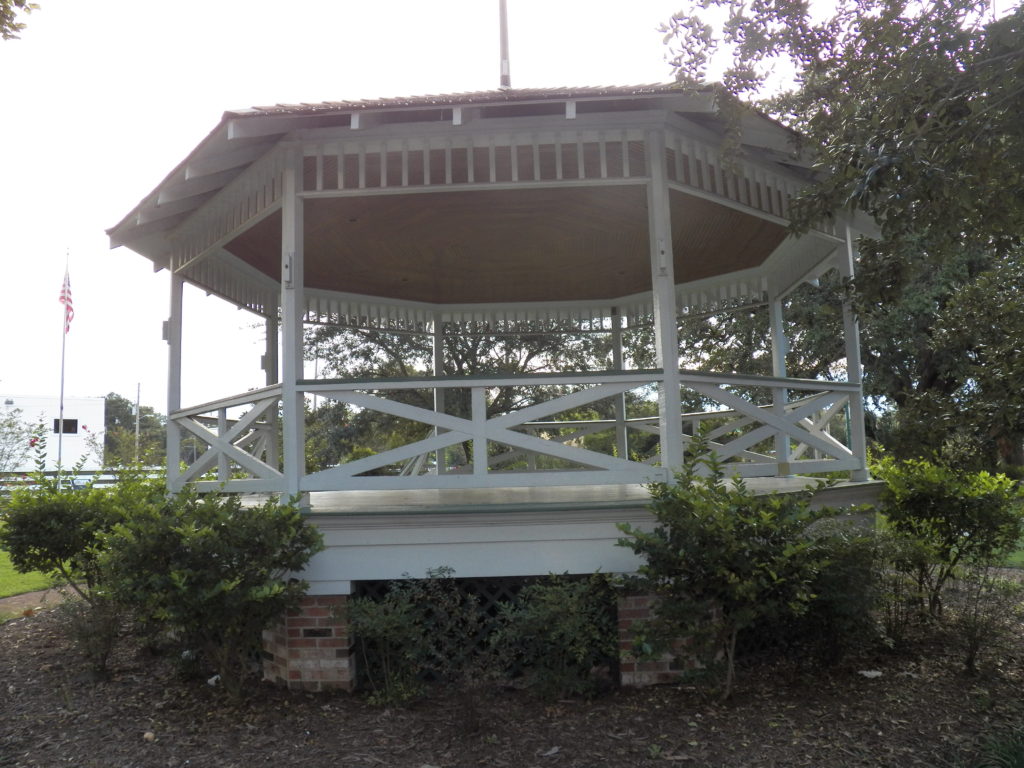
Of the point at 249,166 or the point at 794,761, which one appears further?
the point at 249,166

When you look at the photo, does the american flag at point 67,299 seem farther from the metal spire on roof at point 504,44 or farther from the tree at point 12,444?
the metal spire on roof at point 504,44

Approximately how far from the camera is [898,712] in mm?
4457

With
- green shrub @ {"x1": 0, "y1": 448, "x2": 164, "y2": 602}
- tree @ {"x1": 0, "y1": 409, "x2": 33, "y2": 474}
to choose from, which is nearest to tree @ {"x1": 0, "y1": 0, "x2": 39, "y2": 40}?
green shrub @ {"x1": 0, "y1": 448, "x2": 164, "y2": 602}

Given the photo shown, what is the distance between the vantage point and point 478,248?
788cm

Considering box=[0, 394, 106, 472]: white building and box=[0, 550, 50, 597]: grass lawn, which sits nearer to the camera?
box=[0, 550, 50, 597]: grass lawn

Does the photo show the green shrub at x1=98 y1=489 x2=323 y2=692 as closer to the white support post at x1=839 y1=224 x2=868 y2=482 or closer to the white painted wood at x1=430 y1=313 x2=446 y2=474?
the white support post at x1=839 y1=224 x2=868 y2=482

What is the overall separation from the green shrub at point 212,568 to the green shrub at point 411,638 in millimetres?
492

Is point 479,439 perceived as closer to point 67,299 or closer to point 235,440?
point 235,440

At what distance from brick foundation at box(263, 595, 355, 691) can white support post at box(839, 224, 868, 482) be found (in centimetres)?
434

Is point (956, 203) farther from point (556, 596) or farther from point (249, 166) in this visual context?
point (249, 166)

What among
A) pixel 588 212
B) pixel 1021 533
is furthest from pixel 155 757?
pixel 1021 533

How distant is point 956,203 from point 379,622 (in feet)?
13.1

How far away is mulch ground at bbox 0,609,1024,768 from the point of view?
4000 millimetres

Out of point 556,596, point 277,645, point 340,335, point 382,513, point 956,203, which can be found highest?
point 340,335
